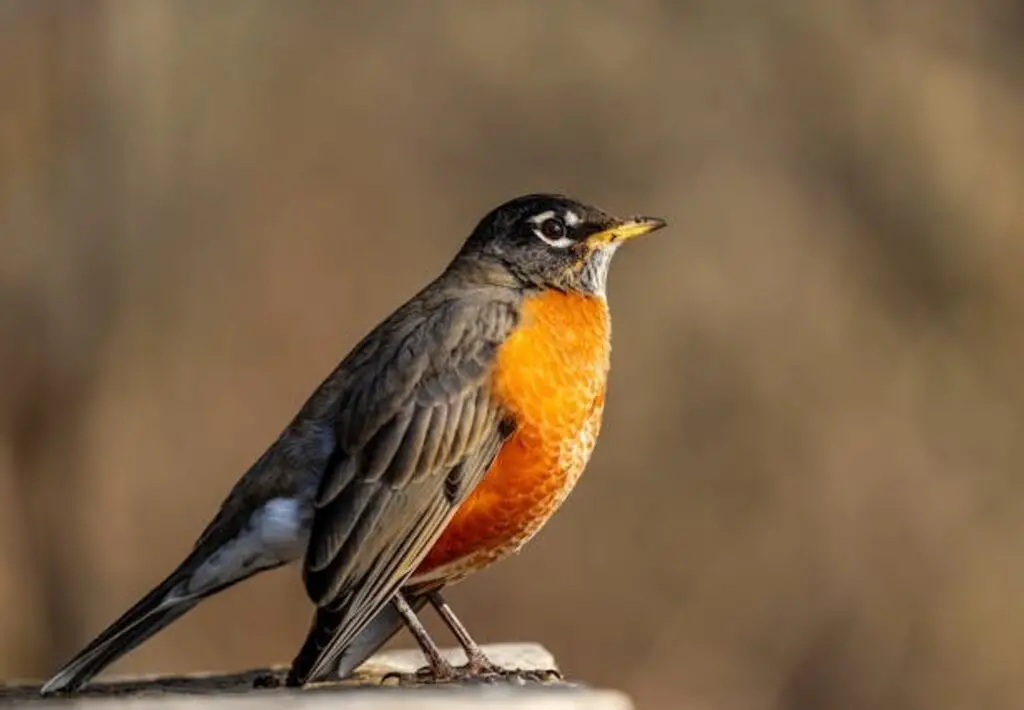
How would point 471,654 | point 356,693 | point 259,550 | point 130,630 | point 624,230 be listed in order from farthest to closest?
point 624,230 < point 471,654 < point 259,550 < point 130,630 < point 356,693

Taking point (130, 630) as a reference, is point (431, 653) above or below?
above

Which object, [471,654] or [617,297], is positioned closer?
[471,654]

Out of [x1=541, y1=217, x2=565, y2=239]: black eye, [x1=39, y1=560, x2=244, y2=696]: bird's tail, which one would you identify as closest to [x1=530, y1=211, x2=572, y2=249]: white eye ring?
[x1=541, y1=217, x2=565, y2=239]: black eye

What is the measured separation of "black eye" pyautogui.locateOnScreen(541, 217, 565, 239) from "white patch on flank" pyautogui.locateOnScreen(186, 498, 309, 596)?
3.28 feet

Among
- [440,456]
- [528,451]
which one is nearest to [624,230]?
[528,451]

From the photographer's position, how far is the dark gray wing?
151 inches

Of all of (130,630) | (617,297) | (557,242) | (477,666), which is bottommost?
(130,630)

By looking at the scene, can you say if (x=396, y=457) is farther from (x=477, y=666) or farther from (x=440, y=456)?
(x=477, y=666)

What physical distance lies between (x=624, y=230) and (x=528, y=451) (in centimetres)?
80

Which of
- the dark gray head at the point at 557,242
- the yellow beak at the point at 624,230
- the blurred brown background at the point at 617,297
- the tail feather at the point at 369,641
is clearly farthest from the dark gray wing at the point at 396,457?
the blurred brown background at the point at 617,297

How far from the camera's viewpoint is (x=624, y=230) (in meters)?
4.59

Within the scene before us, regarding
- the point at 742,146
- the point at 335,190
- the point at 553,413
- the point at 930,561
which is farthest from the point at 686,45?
the point at 553,413

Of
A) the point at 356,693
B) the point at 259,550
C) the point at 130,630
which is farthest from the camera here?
the point at 259,550

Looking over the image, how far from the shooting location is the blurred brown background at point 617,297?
8.69 meters
